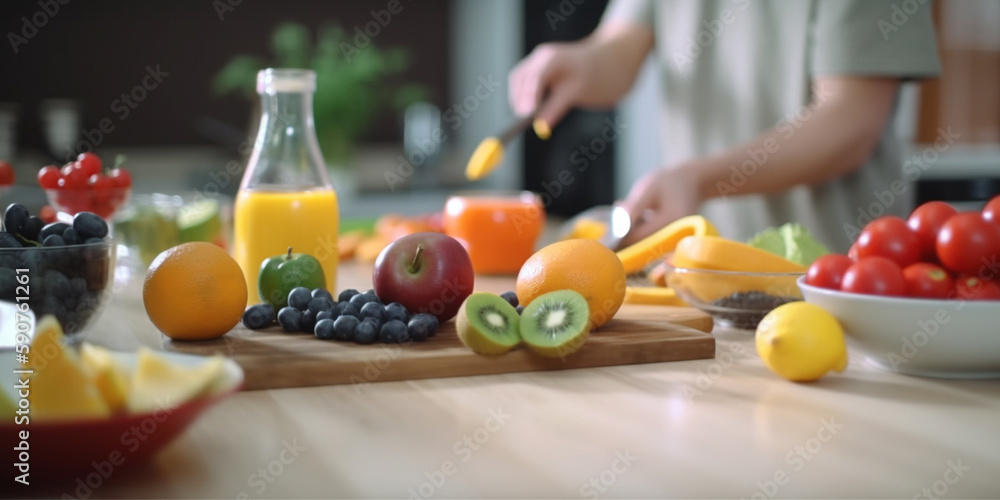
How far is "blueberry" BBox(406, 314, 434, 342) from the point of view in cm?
96

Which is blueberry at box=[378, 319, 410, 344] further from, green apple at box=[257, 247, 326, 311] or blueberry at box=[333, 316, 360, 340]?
green apple at box=[257, 247, 326, 311]

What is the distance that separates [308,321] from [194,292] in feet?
0.43

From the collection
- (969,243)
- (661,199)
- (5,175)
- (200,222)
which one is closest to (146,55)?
(200,222)

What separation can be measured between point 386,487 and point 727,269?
2.11 ft

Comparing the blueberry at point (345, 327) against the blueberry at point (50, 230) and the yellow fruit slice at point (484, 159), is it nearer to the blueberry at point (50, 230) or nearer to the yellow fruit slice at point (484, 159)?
the blueberry at point (50, 230)

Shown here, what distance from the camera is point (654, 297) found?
1254 millimetres

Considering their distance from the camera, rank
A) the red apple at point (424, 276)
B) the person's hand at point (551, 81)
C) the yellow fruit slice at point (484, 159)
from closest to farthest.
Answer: the red apple at point (424, 276) → the yellow fruit slice at point (484, 159) → the person's hand at point (551, 81)

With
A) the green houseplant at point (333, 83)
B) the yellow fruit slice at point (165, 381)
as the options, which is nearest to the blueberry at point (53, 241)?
the yellow fruit slice at point (165, 381)

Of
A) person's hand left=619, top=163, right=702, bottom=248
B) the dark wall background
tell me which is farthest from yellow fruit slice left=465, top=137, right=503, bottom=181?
the dark wall background

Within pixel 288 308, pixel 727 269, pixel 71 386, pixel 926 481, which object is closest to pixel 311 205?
pixel 288 308

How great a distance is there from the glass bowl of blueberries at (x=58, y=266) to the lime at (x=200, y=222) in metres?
0.68

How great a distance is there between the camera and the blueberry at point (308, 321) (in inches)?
39.5

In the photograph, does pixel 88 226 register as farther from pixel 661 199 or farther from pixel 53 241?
→ pixel 661 199

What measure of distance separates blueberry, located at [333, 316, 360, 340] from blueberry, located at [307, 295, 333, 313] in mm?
41
